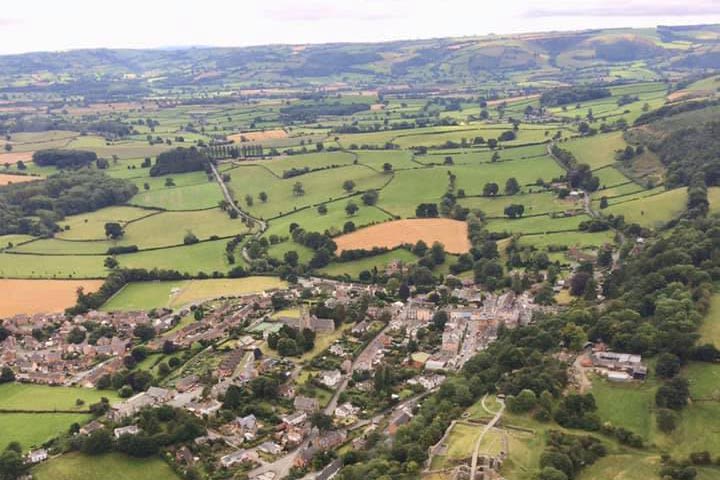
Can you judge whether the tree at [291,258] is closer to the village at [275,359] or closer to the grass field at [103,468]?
the village at [275,359]

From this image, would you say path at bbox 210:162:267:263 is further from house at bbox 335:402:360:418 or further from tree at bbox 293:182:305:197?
house at bbox 335:402:360:418

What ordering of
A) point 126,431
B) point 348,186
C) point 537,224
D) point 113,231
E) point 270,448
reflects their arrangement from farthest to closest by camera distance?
point 348,186, point 113,231, point 537,224, point 126,431, point 270,448

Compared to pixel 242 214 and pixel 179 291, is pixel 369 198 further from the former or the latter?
pixel 179 291

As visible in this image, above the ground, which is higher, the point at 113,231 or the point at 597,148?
the point at 597,148

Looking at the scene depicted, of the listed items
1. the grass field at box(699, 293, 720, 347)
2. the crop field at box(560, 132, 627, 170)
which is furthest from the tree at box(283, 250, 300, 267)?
the crop field at box(560, 132, 627, 170)

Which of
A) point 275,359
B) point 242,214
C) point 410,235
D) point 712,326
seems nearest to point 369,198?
point 410,235

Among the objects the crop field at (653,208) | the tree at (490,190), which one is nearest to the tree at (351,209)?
the tree at (490,190)
